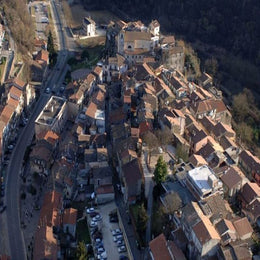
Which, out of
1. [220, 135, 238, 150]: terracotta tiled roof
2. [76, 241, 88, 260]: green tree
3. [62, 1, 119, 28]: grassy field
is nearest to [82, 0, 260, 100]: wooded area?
[62, 1, 119, 28]: grassy field

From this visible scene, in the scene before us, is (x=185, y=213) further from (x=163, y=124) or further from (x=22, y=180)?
(x=22, y=180)

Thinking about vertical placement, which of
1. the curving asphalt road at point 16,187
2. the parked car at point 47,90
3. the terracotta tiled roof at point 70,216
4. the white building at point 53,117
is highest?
the white building at point 53,117

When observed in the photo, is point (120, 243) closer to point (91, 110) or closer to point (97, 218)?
point (97, 218)

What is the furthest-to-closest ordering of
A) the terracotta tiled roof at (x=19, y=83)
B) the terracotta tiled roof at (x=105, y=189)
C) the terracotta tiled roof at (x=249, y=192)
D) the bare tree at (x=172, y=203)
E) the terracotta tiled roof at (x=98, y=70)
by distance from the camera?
1. the terracotta tiled roof at (x=98, y=70)
2. the terracotta tiled roof at (x=19, y=83)
3. the terracotta tiled roof at (x=105, y=189)
4. the terracotta tiled roof at (x=249, y=192)
5. the bare tree at (x=172, y=203)

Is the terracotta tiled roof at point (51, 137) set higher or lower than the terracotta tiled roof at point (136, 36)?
lower

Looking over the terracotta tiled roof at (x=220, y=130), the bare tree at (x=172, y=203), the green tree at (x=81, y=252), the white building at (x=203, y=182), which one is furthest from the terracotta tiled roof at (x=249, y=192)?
the green tree at (x=81, y=252)

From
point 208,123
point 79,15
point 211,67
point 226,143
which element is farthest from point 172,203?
point 79,15

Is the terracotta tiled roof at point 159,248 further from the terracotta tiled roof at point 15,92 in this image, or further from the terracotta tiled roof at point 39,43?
the terracotta tiled roof at point 39,43
